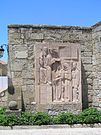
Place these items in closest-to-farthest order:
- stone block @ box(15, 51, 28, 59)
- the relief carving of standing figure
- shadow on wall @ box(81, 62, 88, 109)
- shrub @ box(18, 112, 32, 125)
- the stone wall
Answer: shrub @ box(18, 112, 32, 125), the relief carving of standing figure, stone block @ box(15, 51, 28, 59), the stone wall, shadow on wall @ box(81, 62, 88, 109)

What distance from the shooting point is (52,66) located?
11109 mm

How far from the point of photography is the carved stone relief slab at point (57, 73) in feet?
36.0

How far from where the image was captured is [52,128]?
896cm

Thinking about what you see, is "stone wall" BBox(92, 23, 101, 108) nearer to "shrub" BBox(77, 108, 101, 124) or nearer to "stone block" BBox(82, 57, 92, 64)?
"stone block" BBox(82, 57, 92, 64)

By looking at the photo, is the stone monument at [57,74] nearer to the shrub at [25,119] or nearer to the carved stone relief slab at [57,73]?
the carved stone relief slab at [57,73]

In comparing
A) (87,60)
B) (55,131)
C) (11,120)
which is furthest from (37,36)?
(55,131)

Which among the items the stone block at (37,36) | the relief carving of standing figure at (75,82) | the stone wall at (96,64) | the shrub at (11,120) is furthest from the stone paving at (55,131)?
the stone block at (37,36)

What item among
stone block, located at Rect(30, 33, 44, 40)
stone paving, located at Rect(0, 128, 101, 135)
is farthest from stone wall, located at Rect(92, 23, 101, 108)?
stone paving, located at Rect(0, 128, 101, 135)

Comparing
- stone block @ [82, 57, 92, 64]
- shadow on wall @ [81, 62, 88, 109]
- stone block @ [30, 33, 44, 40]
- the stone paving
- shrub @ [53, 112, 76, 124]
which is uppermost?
stone block @ [30, 33, 44, 40]

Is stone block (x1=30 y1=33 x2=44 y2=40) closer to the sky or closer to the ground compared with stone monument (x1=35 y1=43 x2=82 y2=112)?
closer to the sky

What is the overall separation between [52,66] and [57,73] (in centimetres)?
29

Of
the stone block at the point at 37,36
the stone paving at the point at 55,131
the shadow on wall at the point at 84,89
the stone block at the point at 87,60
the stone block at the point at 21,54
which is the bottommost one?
the stone paving at the point at 55,131

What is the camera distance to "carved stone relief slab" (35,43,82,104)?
11.0 metres

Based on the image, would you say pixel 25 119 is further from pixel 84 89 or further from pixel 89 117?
pixel 84 89
